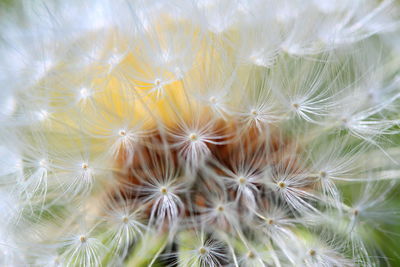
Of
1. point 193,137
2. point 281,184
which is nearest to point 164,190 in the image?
point 193,137

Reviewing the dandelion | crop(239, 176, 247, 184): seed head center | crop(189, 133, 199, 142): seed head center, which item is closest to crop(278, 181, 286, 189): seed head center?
the dandelion

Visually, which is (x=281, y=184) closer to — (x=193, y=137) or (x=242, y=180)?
(x=242, y=180)

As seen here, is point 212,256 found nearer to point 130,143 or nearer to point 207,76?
point 130,143

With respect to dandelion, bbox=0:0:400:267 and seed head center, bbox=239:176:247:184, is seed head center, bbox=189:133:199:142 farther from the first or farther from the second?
seed head center, bbox=239:176:247:184

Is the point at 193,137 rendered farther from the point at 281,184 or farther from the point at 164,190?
the point at 281,184

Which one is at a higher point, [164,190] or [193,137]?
[193,137]

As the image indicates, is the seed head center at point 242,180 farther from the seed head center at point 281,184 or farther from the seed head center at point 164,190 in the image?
the seed head center at point 164,190

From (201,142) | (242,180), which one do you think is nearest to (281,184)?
(242,180)

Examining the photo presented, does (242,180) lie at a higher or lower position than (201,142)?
lower
